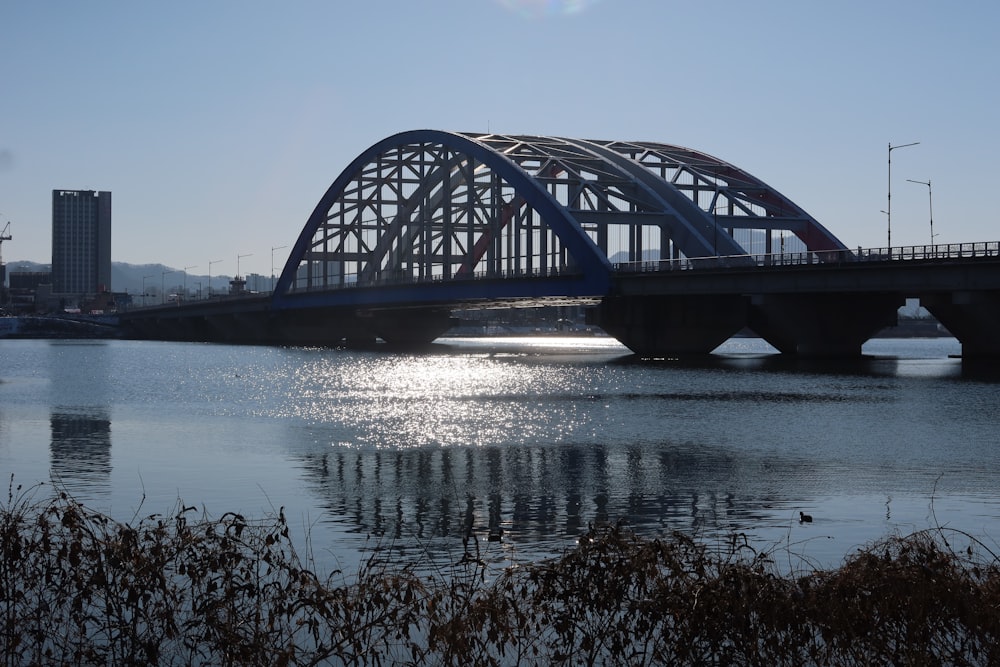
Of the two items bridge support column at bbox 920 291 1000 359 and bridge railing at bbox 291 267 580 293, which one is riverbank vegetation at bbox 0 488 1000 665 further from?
bridge railing at bbox 291 267 580 293

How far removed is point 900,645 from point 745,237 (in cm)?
11595

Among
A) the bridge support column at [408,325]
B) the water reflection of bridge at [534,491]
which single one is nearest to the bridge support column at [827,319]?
the water reflection of bridge at [534,491]

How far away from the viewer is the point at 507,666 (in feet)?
41.1

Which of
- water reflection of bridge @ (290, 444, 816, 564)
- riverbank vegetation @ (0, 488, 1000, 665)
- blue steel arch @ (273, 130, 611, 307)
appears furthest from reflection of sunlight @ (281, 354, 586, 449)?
riverbank vegetation @ (0, 488, 1000, 665)

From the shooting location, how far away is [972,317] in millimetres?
79688

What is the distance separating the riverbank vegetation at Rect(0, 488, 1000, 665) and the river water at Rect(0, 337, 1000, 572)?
3886 millimetres

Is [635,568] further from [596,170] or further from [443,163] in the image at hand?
[443,163]

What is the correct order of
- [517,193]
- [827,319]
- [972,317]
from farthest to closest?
[517,193] → [827,319] → [972,317]

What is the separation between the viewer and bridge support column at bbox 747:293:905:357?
89562 millimetres

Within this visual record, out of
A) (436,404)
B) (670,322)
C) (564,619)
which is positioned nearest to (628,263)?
(670,322)

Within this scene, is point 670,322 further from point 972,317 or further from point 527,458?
A: point 527,458

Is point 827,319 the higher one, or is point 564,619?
point 827,319

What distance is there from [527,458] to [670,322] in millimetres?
69549

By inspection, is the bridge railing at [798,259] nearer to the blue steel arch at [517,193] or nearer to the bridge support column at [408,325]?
the blue steel arch at [517,193]
